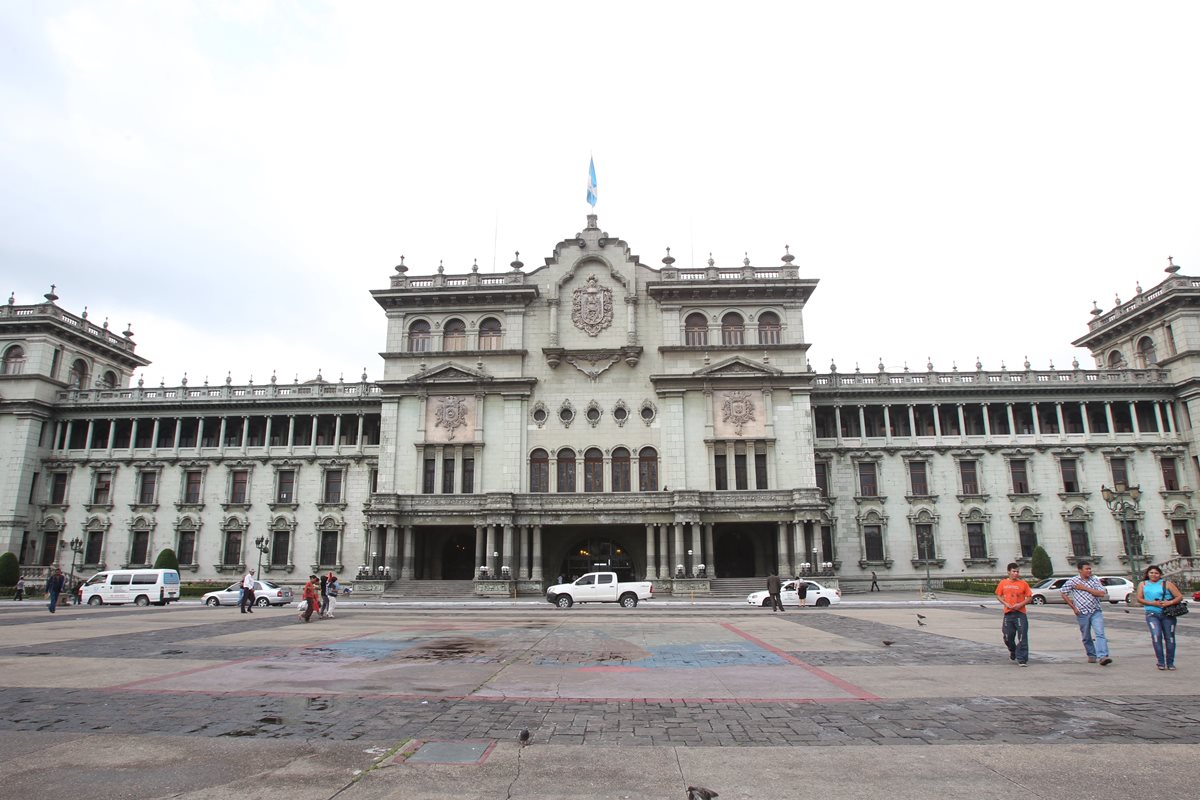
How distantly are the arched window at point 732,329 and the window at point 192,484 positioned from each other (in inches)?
1585

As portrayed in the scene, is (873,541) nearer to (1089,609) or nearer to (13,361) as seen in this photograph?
(1089,609)

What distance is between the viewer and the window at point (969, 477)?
52219 mm

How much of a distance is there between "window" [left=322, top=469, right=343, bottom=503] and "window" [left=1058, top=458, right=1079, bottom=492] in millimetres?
51753

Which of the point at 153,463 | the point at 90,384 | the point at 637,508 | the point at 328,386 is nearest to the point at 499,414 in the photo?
the point at 637,508

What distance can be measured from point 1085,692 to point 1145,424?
54.3m

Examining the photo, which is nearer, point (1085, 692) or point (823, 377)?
point (1085, 692)

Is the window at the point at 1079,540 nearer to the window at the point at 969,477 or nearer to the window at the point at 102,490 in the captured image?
the window at the point at 969,477

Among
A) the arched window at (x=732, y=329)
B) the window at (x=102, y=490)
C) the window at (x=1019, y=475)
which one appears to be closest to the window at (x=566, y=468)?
the arched window at (x=732, y=329)

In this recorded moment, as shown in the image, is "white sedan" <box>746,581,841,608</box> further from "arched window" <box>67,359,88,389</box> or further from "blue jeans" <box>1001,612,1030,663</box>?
"arched window" <box>67,359,88,389</box>

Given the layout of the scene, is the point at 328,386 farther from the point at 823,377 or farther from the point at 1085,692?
the point at 1085,692

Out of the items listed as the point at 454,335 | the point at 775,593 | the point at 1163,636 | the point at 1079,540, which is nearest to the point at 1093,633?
the point at 1163,636

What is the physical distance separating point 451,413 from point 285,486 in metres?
15.6

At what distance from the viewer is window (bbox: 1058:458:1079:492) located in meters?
51.8

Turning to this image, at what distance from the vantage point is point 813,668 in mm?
12906
